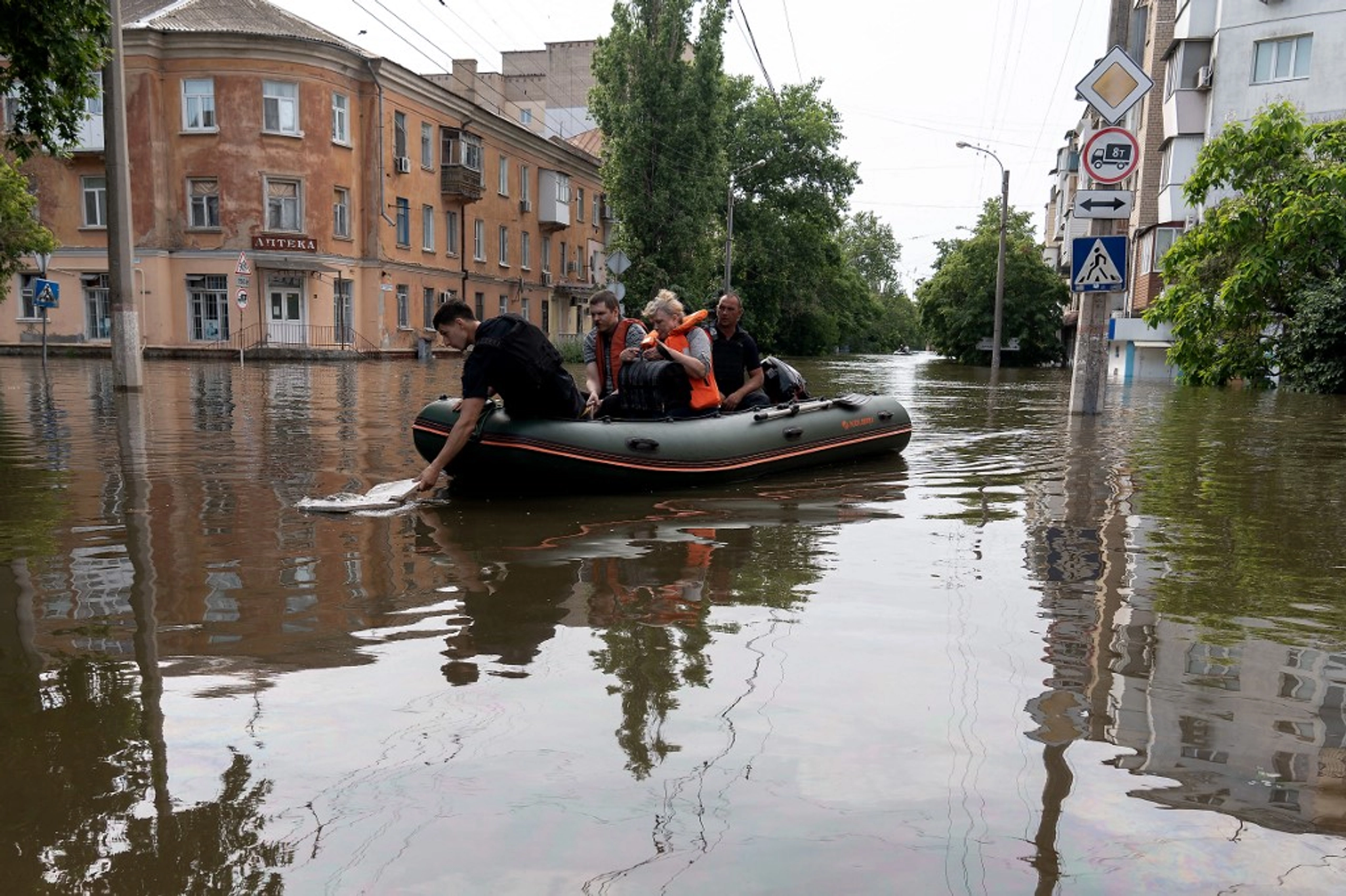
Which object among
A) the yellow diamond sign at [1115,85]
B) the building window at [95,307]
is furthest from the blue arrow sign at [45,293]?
the yellow diamond sign at [1115,85]

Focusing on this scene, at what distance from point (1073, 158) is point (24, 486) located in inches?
2751

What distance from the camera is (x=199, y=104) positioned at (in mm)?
35625

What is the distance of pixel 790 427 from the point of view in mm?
9102

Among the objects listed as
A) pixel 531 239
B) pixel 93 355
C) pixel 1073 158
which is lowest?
pixel 93 355

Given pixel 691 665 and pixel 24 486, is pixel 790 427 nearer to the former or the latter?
pixel 691 665

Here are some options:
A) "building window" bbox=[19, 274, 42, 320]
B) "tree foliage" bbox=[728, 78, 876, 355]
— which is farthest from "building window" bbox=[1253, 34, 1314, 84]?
"building window" bbox=[19, 274, 42, 320]

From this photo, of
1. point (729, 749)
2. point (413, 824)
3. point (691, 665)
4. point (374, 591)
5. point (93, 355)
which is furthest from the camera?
point (93, 355)

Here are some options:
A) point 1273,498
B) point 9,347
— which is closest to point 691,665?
point 1273,498

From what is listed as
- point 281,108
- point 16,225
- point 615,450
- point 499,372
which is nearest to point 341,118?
point 281,108

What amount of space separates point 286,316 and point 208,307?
243 centimetres

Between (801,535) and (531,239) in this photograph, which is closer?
(801,535)

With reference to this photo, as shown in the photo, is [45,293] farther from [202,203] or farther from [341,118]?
[341,118]

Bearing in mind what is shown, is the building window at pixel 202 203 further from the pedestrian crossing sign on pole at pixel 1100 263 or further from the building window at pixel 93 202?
the pedestrian crossing sign on pole at pixel 1100 263

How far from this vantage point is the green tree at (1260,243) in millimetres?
24375
